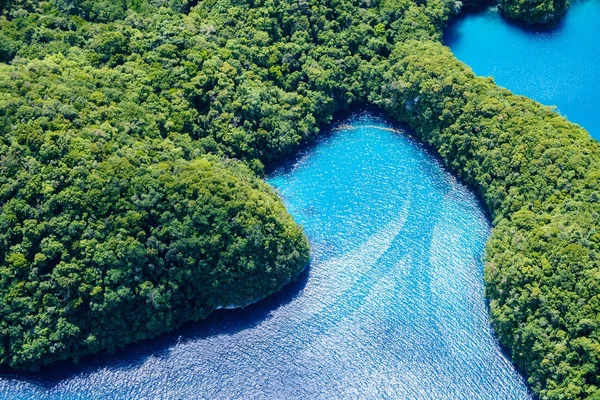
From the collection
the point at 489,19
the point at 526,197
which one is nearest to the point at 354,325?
the point at 526,197

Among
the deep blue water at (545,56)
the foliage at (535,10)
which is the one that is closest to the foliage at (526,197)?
the deep blue water at (545,56)

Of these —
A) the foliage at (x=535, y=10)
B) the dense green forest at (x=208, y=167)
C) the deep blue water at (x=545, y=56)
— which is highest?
the foliage at (x=535, y=10)

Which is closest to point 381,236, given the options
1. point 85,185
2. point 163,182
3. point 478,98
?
point 478,98

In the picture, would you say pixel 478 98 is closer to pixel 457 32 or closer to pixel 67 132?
pixel 457 32

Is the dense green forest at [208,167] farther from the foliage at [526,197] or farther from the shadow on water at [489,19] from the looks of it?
the shadow on water at [489,19]

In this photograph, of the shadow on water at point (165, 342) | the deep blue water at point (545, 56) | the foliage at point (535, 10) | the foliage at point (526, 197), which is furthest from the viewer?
the foliage at point (535, 10)
